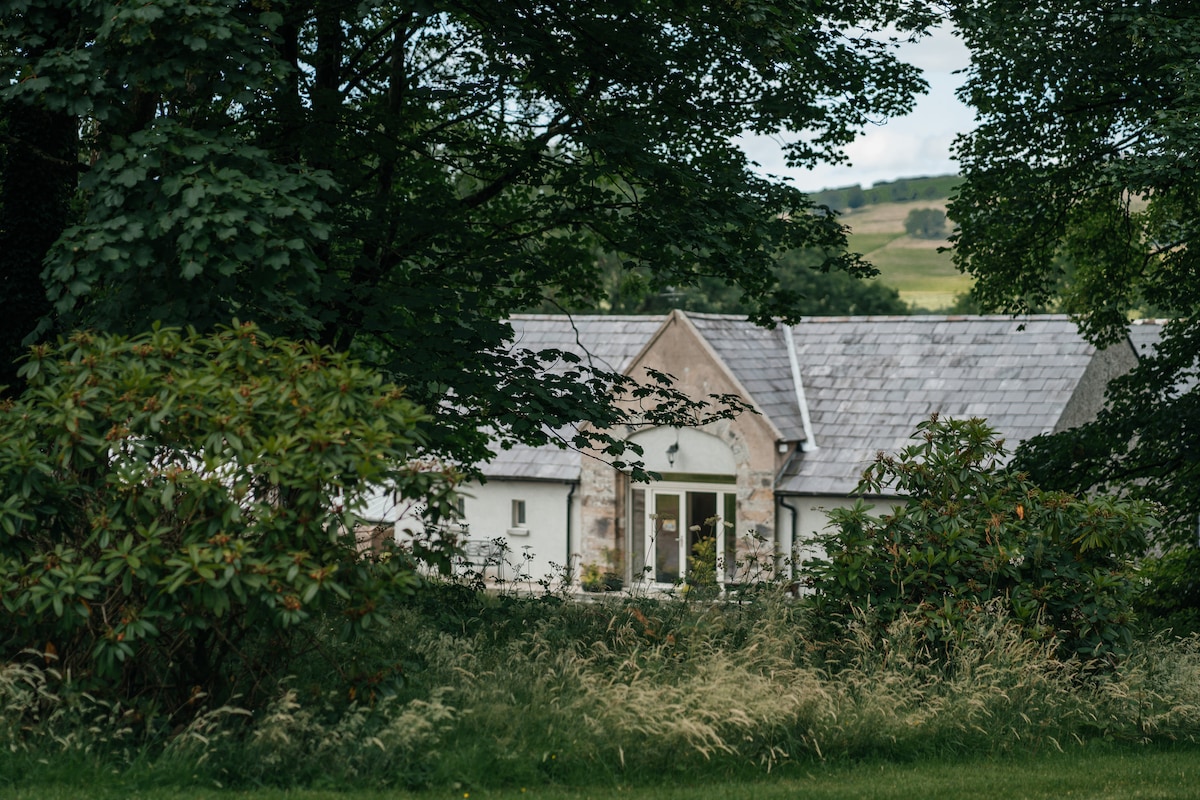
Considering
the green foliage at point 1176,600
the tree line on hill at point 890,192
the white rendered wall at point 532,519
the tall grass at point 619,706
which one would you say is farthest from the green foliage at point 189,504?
the tree line on hill at point 890,192

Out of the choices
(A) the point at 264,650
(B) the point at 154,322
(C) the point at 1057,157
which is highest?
(C) the point at 1057,157

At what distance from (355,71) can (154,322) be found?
7.32 m

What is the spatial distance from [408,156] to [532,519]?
16.5 m

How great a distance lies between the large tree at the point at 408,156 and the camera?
8.27 m

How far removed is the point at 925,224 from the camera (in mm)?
176375

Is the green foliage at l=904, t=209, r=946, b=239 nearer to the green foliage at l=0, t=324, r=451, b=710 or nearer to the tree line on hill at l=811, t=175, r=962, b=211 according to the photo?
the tree line on hill at l=811, t=175, r=962, b=211

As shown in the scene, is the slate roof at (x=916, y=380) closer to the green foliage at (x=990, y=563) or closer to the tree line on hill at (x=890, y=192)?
the green foliage at (x=990, y=563)

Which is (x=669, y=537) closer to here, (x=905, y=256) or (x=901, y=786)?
(x=901, y=786)

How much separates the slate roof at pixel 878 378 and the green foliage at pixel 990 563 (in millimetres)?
14322

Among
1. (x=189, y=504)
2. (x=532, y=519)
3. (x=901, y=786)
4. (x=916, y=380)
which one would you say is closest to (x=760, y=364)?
(x=916, y=380)

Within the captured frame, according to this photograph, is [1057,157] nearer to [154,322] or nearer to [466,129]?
[466,129]

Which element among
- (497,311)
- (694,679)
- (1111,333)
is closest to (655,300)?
(1111,333)

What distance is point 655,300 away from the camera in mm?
60156

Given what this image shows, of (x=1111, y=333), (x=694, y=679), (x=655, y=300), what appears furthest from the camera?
(x=655, y=300)
